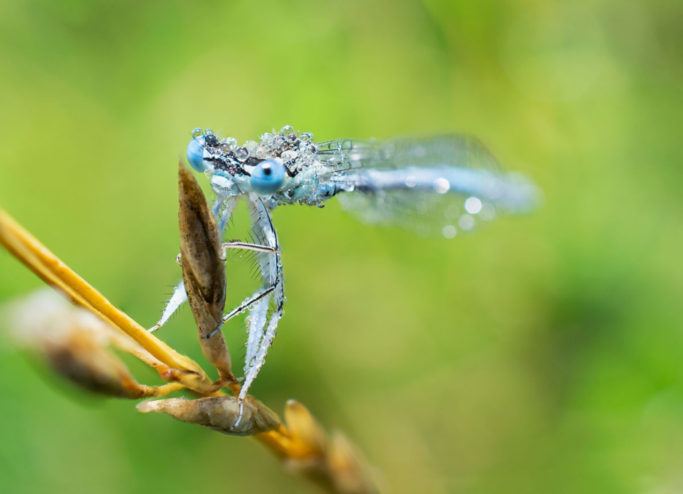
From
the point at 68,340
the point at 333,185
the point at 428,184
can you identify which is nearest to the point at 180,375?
the point at 68,340

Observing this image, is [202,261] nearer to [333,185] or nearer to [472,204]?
[333,185]

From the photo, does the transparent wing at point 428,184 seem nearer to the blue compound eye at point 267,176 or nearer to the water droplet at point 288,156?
the water droplet at point 288,156

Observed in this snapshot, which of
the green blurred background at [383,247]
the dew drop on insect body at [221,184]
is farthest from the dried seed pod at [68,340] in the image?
the green blurred background at [383,247]

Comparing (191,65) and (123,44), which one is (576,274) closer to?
(191,65)

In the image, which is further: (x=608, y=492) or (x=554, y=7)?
(x=554, y=7)

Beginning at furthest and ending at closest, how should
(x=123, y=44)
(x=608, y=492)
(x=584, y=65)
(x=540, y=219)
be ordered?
1. (x=584, y=65)
2. (x=540, y=219)
3. (x=123, y=44)
4. (x=608, y=492)

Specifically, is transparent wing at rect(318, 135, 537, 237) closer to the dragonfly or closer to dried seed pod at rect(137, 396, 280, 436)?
the dragonfly

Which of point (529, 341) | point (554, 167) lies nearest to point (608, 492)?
point (529, 341)

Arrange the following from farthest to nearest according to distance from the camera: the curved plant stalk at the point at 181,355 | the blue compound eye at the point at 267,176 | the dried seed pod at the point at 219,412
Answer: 1. the blue compound eye at the point at 267,176
2. the dried seed pod at the point at 219,412
3. the curved plant stalk at the point at 181,355
